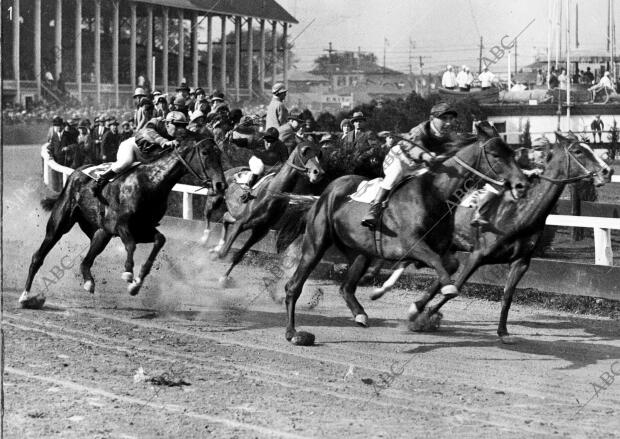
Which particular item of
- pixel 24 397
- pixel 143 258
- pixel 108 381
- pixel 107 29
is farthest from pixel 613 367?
pixel 107 29

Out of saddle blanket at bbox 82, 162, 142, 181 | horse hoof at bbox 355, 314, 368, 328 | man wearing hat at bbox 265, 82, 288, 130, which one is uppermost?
man wearing hat at bbox 265, 82, 288, 130

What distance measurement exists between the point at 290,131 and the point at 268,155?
0.64m

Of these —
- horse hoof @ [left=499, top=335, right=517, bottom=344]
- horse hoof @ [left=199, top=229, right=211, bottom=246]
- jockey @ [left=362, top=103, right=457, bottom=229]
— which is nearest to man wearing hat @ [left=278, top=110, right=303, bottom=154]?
horse hoof @ [left=199, top=229, right=211, bottom=246]

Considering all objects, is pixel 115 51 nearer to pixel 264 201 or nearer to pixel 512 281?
pixel 264 201

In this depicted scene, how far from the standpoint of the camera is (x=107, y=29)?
42625 mm

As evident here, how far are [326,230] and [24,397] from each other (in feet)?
12.6

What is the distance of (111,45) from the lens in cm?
4175

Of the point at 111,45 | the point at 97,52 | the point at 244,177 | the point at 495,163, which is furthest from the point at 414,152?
the point at 111,45

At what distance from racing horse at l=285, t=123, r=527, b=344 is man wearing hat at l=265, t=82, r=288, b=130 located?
4670 mm

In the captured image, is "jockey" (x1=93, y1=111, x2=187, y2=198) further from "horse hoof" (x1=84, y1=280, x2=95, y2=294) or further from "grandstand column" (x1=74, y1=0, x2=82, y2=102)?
"grandstand column" (x1=74, y1=0, x2=82, y2=102)

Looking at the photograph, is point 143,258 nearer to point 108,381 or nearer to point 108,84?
point 108,381

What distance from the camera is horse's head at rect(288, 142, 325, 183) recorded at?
1207 centimetres

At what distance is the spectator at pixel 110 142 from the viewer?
19.1 metres

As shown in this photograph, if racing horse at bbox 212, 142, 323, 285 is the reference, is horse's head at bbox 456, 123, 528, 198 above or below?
above
